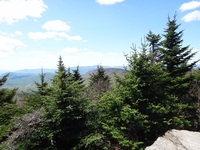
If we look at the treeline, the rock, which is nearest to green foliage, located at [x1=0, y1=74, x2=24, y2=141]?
the treeline

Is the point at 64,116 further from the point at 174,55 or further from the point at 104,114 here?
the point at 174,55

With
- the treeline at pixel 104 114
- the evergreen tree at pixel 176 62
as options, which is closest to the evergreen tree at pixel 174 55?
the evergreen tree at pixel 176 62

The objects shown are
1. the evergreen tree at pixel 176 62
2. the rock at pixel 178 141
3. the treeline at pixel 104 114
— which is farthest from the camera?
the evergreen tree at pixel 176 62

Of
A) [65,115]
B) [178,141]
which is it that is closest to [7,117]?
[65,115]

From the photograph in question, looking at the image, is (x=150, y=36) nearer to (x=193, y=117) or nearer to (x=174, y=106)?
(x=193, y=117)

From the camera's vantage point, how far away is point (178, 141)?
1351cm

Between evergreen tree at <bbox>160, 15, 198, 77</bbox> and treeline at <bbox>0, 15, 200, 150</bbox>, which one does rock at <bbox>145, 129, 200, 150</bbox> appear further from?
evergreen tree at <bbox>160, 15, 198, 77</bbox>

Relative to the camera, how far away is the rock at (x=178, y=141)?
12.6m

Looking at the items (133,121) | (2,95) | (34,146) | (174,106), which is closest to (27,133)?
(34,146)

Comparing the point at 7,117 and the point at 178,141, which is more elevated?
the point at 7,117

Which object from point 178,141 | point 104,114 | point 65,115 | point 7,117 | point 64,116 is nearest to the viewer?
point 178,141

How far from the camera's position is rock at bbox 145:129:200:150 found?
12.6 metres

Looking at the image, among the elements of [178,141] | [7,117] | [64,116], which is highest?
[64,116]

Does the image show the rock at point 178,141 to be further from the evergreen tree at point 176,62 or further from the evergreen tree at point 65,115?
the evergreen tree at point 176,62
